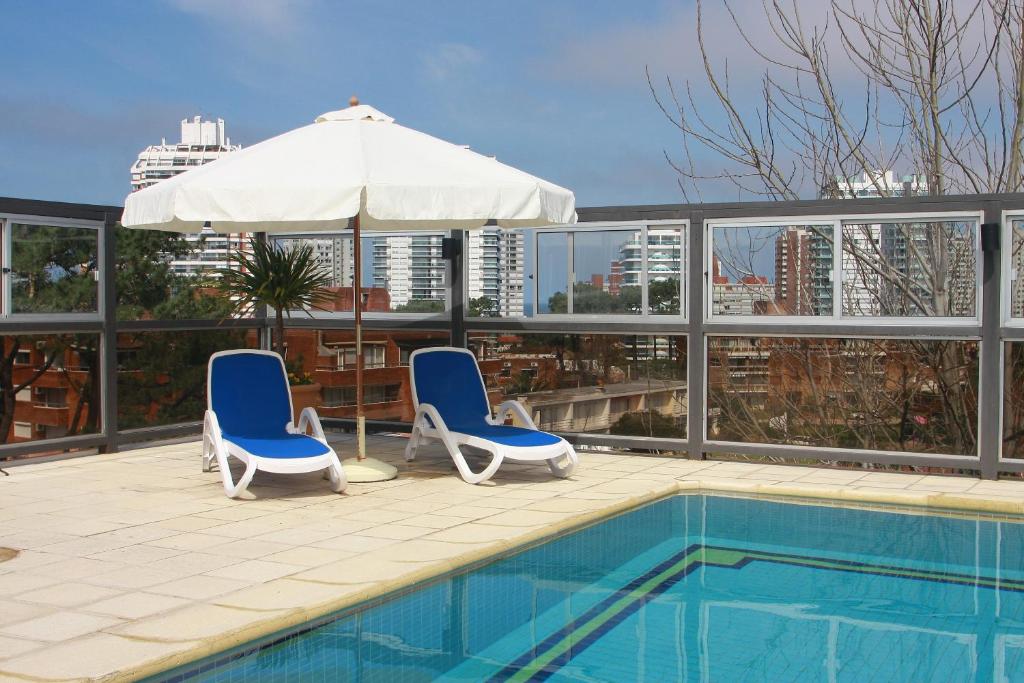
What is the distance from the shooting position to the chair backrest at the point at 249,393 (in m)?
7.89

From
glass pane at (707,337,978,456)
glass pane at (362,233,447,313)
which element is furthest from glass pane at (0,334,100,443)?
glass pane at (707,337,978,456)

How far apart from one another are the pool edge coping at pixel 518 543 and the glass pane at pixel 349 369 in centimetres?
356

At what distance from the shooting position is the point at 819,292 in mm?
8742

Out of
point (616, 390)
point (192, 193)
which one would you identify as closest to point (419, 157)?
point (192, 193)

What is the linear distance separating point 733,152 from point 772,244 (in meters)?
2.60

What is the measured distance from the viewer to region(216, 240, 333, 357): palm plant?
9398 millimetres

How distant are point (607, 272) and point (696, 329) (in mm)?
1005

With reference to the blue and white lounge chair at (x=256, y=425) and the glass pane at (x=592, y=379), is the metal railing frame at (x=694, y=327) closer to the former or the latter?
the glass pane at (x=592, y=379)

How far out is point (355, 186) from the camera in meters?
6.81

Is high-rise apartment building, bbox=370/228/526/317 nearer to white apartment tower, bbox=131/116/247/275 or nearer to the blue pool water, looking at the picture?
the blue pool water

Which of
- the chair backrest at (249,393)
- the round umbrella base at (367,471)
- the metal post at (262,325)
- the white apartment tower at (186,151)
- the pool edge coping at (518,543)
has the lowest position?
the pool edge coping at (518,543)

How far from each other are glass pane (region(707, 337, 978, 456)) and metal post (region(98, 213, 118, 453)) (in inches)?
213

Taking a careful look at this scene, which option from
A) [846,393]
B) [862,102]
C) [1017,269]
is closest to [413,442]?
[846,393]

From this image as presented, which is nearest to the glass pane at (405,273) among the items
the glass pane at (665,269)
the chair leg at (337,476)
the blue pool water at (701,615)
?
the glass pane at (665,269)
